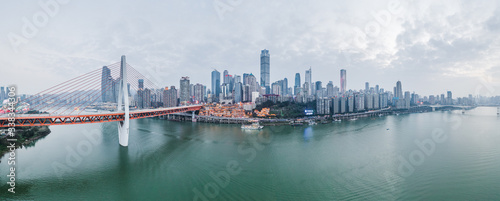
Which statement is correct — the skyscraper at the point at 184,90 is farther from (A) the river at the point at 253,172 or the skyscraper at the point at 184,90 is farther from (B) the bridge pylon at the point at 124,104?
Result: (B) the bridge pylon at the point at 124,104

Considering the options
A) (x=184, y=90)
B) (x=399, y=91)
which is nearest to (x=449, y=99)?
(x=399, y=91)

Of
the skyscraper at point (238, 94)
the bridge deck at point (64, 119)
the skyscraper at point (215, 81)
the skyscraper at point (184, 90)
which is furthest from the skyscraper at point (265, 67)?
the bridge deck at point (64, 119)

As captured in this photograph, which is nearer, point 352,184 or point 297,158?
point 352,184

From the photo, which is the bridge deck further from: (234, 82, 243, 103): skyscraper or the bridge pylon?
(234, 82, 243, 103): skyscraper

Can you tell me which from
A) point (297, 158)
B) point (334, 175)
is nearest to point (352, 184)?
point (334, 175)

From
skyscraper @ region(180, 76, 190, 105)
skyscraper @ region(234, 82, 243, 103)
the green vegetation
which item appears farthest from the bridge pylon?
skyscraper @ region(234, 82, 243, 103)

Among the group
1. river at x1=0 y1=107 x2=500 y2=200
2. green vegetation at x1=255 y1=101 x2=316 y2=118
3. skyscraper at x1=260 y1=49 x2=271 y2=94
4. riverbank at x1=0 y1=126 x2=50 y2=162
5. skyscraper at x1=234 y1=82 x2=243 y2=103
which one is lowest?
river at x1=0 y1=107 x2=500 y2=200

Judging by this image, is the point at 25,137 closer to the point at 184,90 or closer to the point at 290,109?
the point at 290,109

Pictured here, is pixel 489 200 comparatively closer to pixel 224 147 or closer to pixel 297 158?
pixel 297 158
